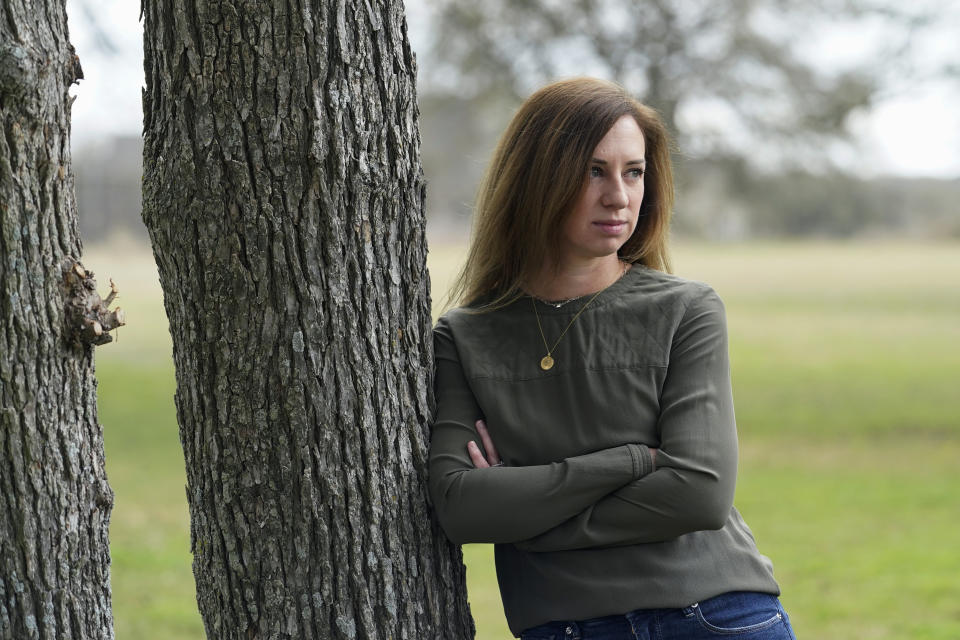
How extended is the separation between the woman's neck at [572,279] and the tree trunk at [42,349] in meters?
1.04

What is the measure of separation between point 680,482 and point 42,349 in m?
1.43

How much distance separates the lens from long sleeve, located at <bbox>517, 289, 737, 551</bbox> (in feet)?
7.34

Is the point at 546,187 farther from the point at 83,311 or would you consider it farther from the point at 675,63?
the point at 675,63

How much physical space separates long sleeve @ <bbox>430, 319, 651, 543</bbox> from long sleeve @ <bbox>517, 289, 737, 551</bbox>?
0.04 meters

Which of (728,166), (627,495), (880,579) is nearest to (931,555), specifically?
(880,579)

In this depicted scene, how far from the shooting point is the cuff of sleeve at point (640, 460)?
2.27 m

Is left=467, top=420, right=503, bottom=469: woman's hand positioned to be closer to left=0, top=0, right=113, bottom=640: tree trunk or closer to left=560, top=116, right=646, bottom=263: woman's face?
left=560, top=116, right=646, bottom=263: woman's face

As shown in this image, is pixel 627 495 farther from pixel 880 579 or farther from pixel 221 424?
pixel 880 579

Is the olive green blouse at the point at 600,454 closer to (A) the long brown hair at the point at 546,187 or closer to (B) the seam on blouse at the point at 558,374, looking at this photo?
(B) the seam on blouse at the point at 558,374

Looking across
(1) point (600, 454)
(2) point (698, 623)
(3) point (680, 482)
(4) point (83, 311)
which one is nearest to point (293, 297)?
(4) point (83, 311)

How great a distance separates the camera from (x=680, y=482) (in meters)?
2.23

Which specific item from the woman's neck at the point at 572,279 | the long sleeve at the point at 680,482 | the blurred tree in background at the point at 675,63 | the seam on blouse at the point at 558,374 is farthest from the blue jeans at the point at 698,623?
the blurred tree in background at the point at 675,63

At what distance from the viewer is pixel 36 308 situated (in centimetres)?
233

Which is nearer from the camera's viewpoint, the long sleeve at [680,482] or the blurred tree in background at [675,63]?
the long sleeve at [680,482]
